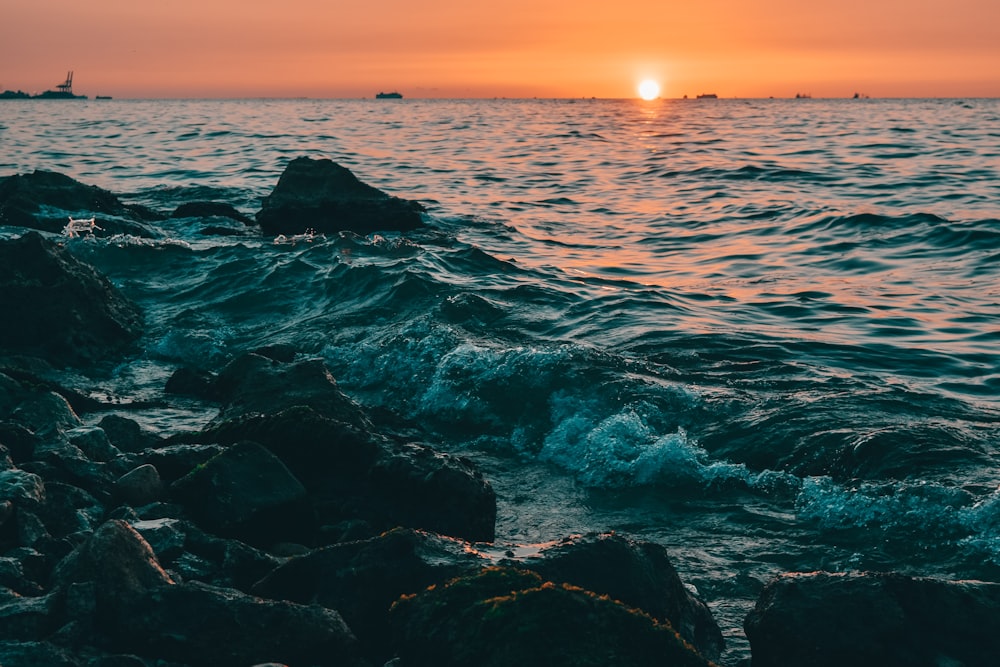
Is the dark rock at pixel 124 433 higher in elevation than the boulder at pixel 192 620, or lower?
lower

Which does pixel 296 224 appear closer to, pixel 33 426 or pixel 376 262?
pixel 376 262

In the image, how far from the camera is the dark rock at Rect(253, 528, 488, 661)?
15.4 ft

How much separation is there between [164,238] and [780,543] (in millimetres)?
14684

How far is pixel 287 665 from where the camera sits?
4.19m

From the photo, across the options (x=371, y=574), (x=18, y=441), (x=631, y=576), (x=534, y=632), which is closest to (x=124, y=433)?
(x=18, y=441)

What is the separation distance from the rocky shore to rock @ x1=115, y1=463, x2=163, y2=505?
12 mm

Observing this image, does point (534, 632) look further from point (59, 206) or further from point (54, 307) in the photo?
point (59, 206)

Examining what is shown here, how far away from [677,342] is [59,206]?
14.4 metres

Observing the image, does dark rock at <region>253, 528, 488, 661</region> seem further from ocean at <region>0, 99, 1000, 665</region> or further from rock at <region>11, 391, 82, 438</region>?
rock at <region>11, 391, 82, 438</region>

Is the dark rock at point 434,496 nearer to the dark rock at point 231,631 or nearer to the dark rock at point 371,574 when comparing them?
the dark rock at point 371,574

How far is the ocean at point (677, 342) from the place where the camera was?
7094 millimetres

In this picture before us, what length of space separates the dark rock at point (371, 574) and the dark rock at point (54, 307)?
6.64 m

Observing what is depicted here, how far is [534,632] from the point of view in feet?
13.1

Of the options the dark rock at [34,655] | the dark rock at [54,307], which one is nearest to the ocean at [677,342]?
the dark rock at [54,307]
